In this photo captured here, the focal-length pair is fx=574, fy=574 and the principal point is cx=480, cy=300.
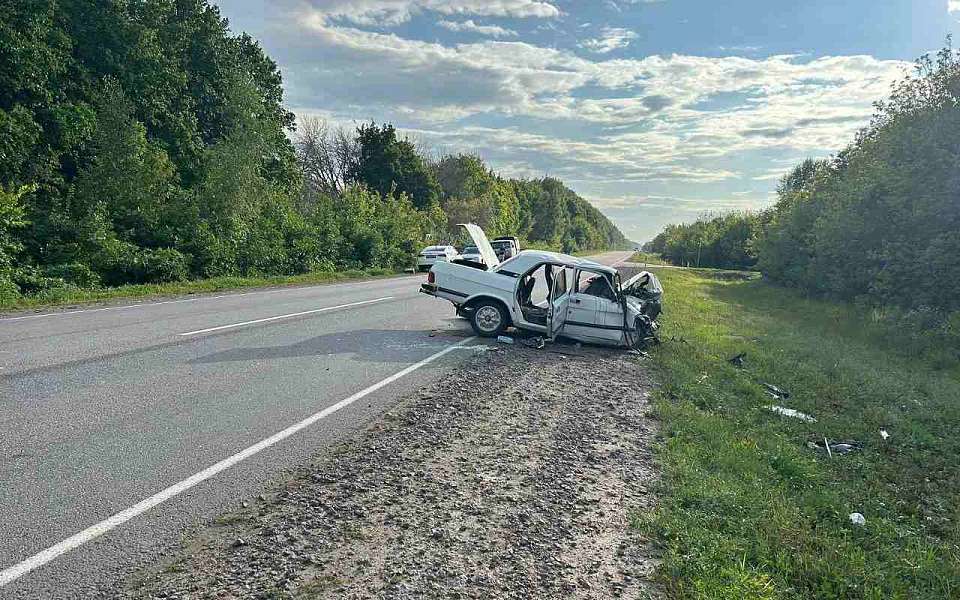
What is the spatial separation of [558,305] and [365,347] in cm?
361

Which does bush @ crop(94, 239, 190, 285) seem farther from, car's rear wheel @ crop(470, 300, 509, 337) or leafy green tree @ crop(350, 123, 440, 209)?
leafy green tree @ crop(350, 123, 440, 209)

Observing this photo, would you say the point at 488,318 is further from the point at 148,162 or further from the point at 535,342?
the point at 148,162

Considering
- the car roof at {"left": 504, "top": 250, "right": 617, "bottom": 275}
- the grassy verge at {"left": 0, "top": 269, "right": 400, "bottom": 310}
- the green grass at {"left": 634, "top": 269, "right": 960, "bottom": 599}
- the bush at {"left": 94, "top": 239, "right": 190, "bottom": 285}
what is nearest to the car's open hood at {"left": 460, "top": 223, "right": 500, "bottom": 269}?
the car roof at {"left": 504, "top": 250, "right": 617, "bottom": 275}

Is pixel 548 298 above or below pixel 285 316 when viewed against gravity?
above

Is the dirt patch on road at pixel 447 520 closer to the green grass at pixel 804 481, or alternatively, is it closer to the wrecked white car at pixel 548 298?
the green grass at pixel 804 481

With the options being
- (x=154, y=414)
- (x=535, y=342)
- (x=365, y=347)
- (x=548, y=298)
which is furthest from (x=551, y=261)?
(x=154, y=414)

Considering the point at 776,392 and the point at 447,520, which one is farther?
the point at 776,392

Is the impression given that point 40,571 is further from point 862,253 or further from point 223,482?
point 862,253

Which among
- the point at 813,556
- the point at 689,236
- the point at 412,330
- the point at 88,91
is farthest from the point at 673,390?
the point at 689,236

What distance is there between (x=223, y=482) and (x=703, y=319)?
50.5 ft

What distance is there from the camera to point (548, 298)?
11156 millimetres

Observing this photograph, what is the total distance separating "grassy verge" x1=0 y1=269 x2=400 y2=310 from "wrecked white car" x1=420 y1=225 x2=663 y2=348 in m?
9.54

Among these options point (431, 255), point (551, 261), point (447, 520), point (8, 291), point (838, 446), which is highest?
point (431, 255)

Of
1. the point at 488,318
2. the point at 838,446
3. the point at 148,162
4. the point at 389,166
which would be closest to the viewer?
the point at 838,446
